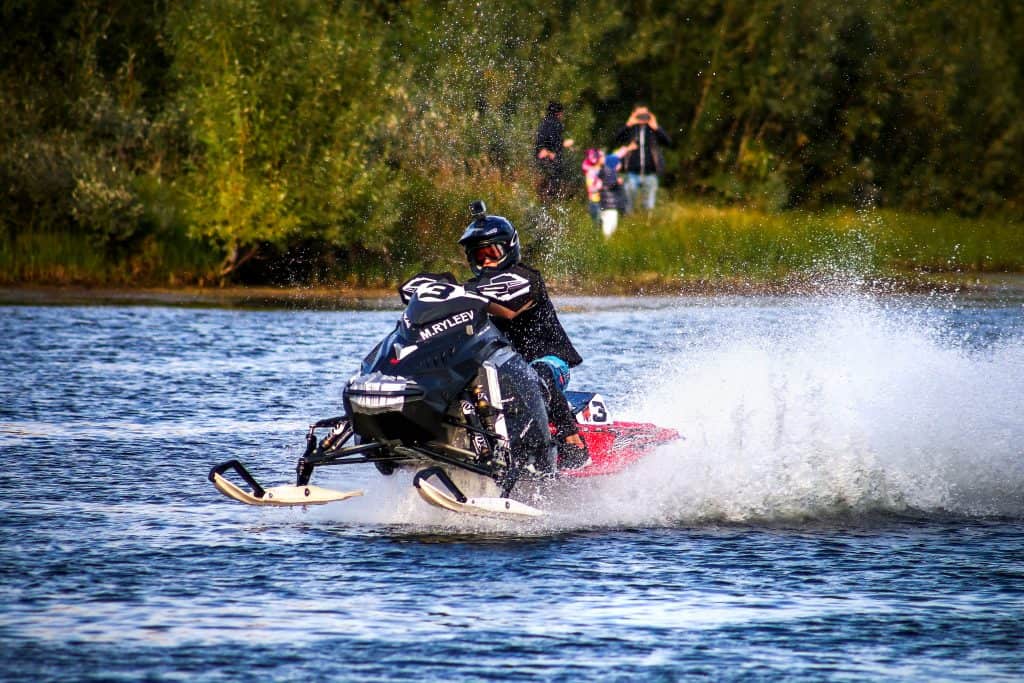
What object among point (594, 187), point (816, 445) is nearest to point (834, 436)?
point (816, 445)

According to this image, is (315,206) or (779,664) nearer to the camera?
(779,664)

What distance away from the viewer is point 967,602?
8.57m

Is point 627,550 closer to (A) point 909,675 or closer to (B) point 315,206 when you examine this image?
(A) point 909,675

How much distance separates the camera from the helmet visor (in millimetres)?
10633

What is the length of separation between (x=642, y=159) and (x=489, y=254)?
22.1 m

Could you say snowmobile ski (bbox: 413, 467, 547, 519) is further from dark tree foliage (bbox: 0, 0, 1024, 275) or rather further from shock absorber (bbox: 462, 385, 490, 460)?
dark tree foliage (bbox: 0, 0, 1024, 275)

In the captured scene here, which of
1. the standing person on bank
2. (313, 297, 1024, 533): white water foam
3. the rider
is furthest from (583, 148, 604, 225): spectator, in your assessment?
the rider

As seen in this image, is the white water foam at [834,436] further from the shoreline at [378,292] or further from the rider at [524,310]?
the shoreline at [378,292]

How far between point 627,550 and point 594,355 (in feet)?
37.0

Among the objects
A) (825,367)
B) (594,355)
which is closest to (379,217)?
(594,355)

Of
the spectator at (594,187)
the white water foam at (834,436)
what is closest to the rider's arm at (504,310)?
the white water foam at (834,436)

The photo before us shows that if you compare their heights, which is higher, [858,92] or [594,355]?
[858,92]

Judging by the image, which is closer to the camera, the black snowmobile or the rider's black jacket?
the black snowmobile

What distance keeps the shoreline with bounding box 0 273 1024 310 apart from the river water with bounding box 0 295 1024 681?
1003 cm
